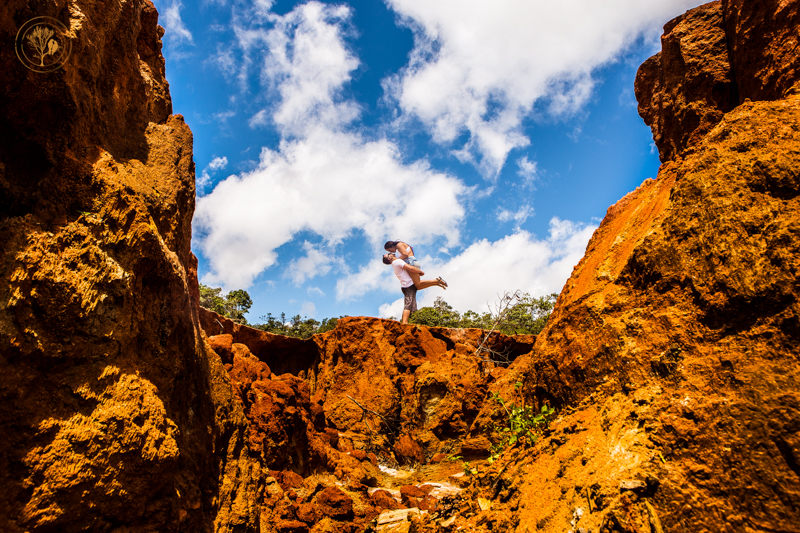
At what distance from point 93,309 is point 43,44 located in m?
1.65

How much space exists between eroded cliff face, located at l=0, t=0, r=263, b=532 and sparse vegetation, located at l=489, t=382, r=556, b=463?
270 centimetres

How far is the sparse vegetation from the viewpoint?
3.77 metres

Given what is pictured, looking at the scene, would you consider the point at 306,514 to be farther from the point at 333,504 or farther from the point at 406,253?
A: the point at 406,253

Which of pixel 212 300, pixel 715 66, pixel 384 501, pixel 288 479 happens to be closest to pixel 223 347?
pixel 288 479

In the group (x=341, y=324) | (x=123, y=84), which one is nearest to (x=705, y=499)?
(x=123, y=84)

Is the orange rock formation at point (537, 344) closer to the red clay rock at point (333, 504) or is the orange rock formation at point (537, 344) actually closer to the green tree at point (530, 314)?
the red clay rock at point (333, 504)

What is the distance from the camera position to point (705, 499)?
A: 6.89 feet

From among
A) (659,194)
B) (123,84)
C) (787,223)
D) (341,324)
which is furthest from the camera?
(341,324)

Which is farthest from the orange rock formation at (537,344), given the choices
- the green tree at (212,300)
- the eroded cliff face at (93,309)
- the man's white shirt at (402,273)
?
the green tree at (212,300)

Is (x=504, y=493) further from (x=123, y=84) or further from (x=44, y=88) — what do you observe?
(x=123, y=84)

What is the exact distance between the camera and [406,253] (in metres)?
11.9

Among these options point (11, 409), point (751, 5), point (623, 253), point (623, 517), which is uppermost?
point (751, 5)

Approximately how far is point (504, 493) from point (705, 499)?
155 cm

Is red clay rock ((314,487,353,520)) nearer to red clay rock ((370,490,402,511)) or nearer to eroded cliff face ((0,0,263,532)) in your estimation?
red clay rock ((370,490,402,511))
